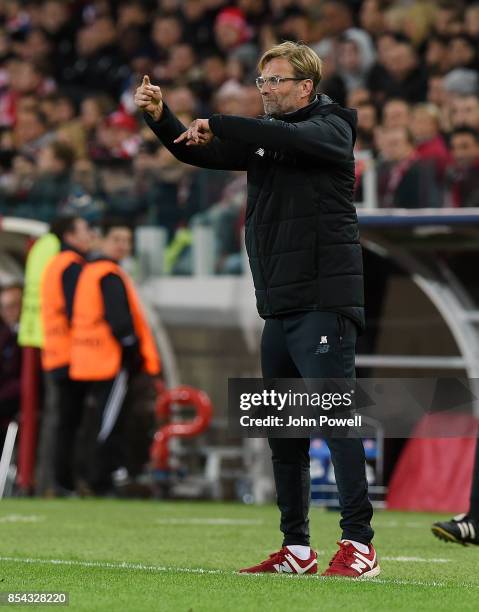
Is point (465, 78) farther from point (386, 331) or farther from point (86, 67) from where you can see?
point (86, 67)

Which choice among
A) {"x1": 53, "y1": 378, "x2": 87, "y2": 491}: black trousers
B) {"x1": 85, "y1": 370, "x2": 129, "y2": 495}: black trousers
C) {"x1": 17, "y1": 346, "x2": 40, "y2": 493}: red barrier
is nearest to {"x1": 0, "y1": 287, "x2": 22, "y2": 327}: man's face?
{"x1": 17, "y1": 346, "x2": 40, "y2": 493}: red barrier

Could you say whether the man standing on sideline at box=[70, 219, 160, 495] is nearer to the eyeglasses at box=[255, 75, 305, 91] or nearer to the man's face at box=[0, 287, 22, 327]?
the man's face at box=[0, 287, 22, 327]

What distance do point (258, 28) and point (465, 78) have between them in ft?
12.8

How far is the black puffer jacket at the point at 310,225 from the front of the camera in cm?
596

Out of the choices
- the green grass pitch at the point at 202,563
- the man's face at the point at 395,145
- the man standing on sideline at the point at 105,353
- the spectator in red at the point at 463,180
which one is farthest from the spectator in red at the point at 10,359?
the spectator in red at the point at 463,180

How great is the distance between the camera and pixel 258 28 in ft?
55.8

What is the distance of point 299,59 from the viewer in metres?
5.99

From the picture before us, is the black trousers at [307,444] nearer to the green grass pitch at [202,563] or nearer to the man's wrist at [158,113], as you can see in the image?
the green grass pitch at [202,563]

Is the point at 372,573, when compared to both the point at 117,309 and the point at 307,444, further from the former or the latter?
the point at 117,309

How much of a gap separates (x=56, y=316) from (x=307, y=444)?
6.90 m

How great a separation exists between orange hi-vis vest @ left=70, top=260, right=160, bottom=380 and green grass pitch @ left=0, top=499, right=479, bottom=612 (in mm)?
1772

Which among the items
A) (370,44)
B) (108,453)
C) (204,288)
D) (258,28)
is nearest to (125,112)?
(258,28)

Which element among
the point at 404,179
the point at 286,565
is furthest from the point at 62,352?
the point at 286,565

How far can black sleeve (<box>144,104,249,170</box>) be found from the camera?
20.2 ft
